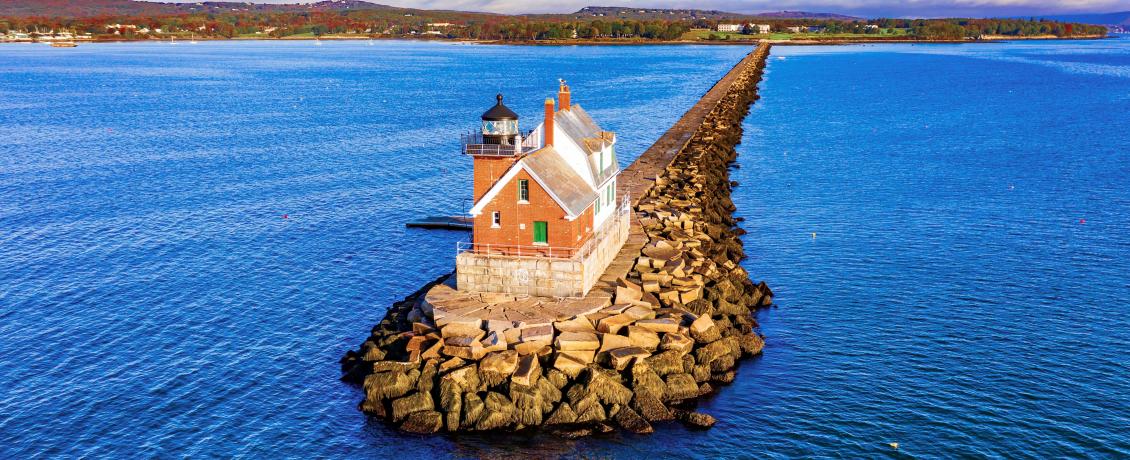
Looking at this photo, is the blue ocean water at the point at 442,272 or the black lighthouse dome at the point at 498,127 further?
the black lighthouse dome at the point at 498,127

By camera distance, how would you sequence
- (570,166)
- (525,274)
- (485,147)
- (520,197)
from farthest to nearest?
1. (570,166)
2. (485,147)
3. (520,197)
4. (525,274)

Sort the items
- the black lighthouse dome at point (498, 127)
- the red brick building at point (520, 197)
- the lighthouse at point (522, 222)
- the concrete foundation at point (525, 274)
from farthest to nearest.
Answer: the black lighthouse dome at point (498, 127) → the red brick building at point (520, 197) → the lighthouse at point (522, 222) → the concrete foundation at point (525, 274)

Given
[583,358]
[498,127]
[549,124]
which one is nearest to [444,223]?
[549,124]

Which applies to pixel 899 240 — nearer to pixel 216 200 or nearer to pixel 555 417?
pixel 555 417

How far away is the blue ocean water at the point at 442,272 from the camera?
31.3 metres


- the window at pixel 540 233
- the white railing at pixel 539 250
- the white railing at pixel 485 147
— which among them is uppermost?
the white railing at pixel 485 147

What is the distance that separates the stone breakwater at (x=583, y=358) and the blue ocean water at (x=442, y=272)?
93 cm

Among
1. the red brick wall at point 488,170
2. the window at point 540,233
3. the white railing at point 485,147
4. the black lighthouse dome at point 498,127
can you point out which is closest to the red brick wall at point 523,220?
the window at point 540,233

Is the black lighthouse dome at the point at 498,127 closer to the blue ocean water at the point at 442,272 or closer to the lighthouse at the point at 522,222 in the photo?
the lighthouse at the point at 522,222

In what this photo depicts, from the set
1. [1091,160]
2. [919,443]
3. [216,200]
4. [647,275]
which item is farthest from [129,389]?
[1091,160]

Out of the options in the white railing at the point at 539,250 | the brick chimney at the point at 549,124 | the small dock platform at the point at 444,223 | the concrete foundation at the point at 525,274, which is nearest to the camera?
the concrete foundation at the point at 525,274

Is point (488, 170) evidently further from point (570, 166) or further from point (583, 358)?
point (583, 358)

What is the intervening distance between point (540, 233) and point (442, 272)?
12.7 metres

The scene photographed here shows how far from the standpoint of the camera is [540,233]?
38.3 m
